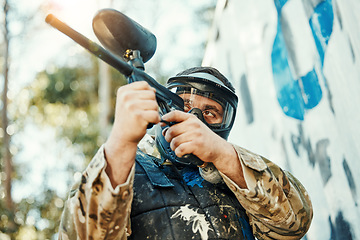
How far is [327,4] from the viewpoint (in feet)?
5.61

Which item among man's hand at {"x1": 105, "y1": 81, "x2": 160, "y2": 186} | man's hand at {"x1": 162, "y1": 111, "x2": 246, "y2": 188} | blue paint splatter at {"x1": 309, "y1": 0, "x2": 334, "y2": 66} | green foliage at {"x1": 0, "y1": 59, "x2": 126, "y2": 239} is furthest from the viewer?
green foliage at {"x1": 0, "y1": 59, "x2": 126, "y2": 239}

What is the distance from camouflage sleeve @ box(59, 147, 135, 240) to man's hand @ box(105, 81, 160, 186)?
1.0 inches

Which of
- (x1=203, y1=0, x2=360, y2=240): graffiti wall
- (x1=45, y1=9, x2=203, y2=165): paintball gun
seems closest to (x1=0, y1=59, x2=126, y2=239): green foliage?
(x1=203, y1=0, x2=360, y2=240): graffiti wall

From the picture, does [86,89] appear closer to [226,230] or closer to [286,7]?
[286,7]

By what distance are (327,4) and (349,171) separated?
837 millimetres

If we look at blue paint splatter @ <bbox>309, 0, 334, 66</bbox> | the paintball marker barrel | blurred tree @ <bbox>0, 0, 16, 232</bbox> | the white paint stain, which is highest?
blurred tree @ <bbox>0, 0, 16, 232</bbox>

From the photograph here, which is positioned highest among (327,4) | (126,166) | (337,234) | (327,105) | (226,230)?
(327,4)

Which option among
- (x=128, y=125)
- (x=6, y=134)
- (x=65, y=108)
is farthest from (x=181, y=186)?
(x=65, y=108)

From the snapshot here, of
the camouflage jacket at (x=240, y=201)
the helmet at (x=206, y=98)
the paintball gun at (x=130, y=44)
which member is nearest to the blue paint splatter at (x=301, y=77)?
the helmet at (x=206, y=98)

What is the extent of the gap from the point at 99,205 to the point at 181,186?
46cm

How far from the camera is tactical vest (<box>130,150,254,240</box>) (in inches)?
46.3

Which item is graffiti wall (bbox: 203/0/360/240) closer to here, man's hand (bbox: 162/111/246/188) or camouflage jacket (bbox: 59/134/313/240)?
camouflage jacket (bbox: 59/134/313/240)

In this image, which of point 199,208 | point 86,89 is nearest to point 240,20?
point 199,208

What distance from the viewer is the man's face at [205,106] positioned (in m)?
1.51
